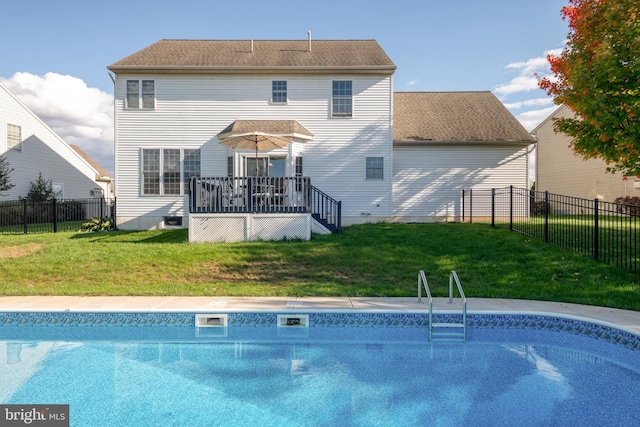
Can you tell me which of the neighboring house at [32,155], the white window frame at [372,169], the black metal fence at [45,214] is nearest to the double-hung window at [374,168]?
the white window frame at [372,169]

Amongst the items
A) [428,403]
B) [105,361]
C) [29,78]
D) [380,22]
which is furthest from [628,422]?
[29,78]

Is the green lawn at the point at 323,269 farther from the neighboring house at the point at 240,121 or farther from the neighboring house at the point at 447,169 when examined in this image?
the neighboring house at the point at 447,169

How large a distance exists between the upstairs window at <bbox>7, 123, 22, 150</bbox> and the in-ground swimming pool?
21.5m

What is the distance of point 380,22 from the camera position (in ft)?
59.2

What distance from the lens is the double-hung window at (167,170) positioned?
1620 cm

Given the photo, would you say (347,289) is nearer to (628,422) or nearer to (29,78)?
(628,422)

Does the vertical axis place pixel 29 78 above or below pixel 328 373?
above

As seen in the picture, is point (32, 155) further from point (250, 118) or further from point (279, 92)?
point (279, 92)

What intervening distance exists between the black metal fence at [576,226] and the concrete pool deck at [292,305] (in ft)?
7.59

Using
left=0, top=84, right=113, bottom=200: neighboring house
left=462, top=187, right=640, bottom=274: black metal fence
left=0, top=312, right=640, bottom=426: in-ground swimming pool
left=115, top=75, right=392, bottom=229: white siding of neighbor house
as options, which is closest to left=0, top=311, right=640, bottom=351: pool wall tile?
left=0, top=312, right=640, bottom=426: in-ground swimming pool

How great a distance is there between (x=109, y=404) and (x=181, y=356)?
1.45 m

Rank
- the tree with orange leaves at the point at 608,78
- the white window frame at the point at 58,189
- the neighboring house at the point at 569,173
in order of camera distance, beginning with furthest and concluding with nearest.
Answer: the white window frame at the point at 58,189, the neighboring house at the point at 569,173, the tree with orange leaves at the point at 608,78

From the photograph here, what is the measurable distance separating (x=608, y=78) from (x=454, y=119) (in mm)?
9879

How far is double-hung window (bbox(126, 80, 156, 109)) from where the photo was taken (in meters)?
16.1
